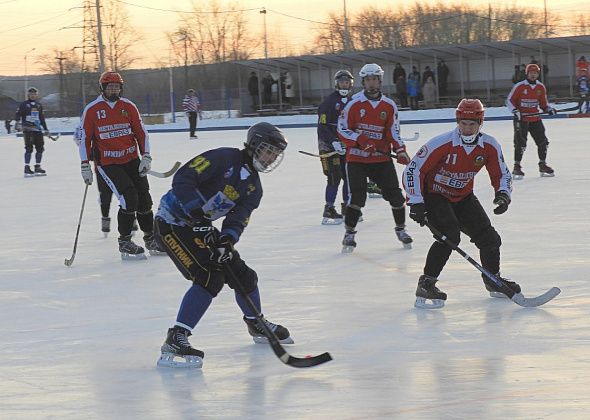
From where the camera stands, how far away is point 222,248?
13.9 ft

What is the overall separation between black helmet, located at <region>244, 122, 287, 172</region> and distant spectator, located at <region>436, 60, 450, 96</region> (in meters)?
25.6

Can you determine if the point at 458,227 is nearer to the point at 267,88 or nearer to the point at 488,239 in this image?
the point at 488,239

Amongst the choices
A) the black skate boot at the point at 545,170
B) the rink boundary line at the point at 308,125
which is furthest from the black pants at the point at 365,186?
the rink boundary line at the point at 308,125

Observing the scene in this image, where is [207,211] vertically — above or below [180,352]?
above

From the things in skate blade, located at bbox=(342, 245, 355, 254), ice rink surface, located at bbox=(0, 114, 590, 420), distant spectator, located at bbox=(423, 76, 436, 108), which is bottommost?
ice rink surface, located at bbox=(0, 114, 590, 420)

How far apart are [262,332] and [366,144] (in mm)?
3088

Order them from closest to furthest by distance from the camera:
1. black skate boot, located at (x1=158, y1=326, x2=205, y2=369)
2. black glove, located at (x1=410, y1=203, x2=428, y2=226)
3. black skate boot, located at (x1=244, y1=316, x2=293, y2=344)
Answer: black skate boot, located at (x1=158, y1=326, x2=205, y2=369), black skate boot, located at (x1=244, y1=316, x2=293, y2=344), black glove, located at (x1=410, y1=203, x2=428, y2=226)

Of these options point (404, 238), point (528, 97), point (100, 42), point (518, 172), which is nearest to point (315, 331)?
point (404, 238)

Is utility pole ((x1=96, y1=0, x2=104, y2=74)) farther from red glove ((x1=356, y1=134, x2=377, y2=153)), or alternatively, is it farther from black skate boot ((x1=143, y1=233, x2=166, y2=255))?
red glove ((x1=356, y1=134, x2=377, y2=153))

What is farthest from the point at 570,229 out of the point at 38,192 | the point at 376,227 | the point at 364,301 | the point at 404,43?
the point at 404,43

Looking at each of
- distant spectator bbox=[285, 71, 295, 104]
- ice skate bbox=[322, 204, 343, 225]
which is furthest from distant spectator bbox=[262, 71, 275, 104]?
ice skate bbox=[322, 204, 343, 225]

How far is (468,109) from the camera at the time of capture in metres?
5.25

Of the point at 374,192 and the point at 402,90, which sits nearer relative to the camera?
the point at 374,192

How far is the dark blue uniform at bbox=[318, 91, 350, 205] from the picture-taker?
30.0ft
